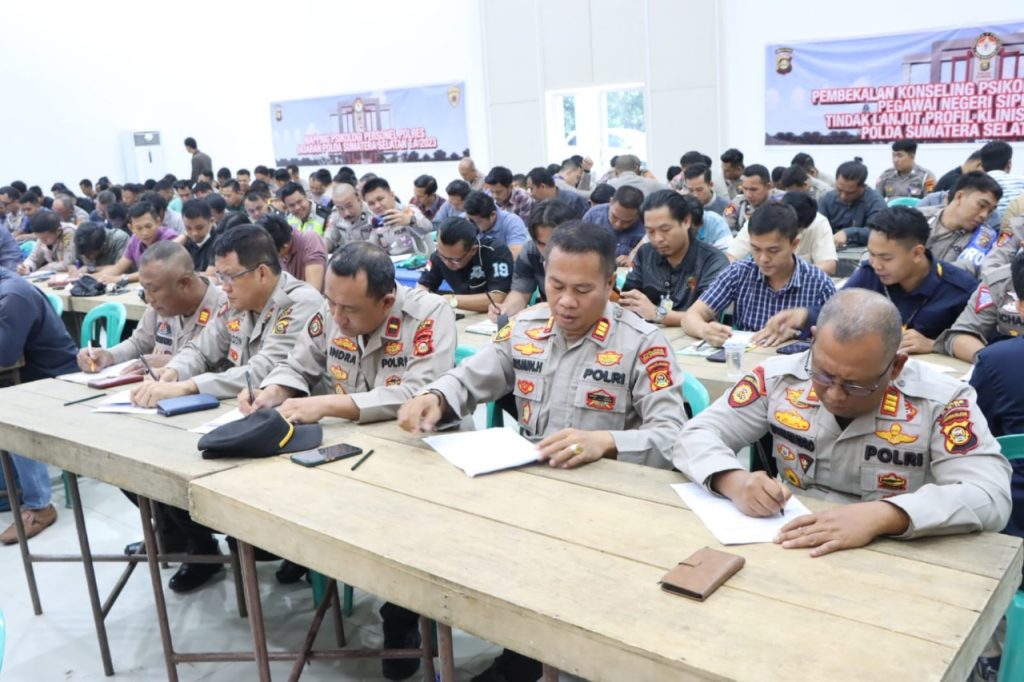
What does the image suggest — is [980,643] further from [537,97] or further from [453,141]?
[453,141]

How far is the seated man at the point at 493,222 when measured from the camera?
502 centimetres

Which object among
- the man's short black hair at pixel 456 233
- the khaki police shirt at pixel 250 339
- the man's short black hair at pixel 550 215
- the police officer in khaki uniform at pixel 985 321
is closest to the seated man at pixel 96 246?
the man's short black hair at pixel 456 233

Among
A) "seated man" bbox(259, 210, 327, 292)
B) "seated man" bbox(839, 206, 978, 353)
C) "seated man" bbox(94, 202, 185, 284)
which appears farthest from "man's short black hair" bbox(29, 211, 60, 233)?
"seated man" bbox(839, 206, 978, 353)

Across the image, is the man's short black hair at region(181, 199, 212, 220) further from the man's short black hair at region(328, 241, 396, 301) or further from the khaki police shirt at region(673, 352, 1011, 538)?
the khaki police shirt at region(673, 352, 1011, 538)

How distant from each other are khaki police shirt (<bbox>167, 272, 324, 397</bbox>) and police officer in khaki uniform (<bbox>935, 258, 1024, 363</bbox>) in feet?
7.08

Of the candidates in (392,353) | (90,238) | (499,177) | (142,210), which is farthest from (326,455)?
(499,177)

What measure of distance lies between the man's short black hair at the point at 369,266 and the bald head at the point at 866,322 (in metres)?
1.25

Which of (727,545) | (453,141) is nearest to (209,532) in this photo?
(727,545)

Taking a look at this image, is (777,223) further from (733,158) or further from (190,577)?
(733,158)

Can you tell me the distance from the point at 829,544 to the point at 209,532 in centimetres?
234

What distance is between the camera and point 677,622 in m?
1.21

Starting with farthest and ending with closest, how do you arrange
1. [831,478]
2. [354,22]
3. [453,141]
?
[354,22] → [453,141] → [831,478]

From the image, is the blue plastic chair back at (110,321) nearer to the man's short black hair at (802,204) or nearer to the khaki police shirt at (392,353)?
the khaki police shirt at (392,353)

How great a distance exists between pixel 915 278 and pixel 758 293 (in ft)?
1.95
